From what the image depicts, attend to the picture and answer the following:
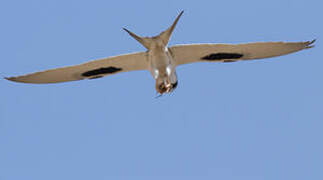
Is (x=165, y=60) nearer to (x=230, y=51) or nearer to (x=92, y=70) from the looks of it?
(x=230, y=51)

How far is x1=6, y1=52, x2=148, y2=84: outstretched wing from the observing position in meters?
23.9

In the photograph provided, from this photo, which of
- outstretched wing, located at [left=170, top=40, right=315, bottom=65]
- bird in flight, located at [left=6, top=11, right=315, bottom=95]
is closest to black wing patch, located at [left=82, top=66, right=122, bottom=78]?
bird in flight, located at [left=6, top=11, right=315, bottom=95]

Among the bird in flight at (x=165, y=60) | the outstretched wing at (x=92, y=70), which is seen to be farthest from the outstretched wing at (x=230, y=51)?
the outstretched wing at (x=92, y=70)

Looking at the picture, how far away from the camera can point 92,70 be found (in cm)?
2456

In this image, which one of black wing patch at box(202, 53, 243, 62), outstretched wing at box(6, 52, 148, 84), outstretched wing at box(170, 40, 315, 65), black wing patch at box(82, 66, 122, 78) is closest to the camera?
outstretched wing at box(170, 40, 315, 65)

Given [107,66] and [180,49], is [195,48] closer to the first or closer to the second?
[180,49]

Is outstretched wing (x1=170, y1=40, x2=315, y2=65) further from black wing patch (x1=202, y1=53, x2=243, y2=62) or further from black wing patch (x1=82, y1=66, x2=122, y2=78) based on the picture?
black wing patch (x1=82, y1=66, x2=122, y2=78)

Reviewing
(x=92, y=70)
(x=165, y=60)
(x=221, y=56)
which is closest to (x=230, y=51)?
(x=221, y=56)

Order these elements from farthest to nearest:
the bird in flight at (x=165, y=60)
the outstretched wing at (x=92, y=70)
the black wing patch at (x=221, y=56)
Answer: the black wing patch at (x=221, y=56) → the outstretched wing at (x=92, y=70) → the bird in flight at (x=165, y=60)

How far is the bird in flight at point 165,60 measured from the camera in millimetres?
22703

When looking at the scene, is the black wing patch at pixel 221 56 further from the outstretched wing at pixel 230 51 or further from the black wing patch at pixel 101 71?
the black wing patch at pixel 101 71

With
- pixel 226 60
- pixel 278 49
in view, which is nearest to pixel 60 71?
pixel 226 60

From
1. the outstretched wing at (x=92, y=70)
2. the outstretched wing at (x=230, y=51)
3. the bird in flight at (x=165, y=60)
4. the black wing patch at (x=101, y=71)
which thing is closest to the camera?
the bird in flight at (x=165, y=60)

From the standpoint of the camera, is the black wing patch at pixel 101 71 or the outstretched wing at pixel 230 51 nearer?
the outstretched wing at pixel 230 51
